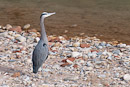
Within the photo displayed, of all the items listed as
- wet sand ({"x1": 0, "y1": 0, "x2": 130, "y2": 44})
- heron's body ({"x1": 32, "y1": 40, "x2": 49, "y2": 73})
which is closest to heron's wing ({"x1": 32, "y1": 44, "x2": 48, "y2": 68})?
heron's body ({"x1": 32, "y1": 40, "x2": 49, "y2": 73})

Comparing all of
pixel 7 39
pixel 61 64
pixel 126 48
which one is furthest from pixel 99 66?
pixel 7 39

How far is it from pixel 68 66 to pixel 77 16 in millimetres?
11011

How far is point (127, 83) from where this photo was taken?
711 centimetres

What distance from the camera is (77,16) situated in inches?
745

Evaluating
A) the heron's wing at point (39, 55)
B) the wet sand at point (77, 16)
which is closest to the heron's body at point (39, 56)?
the heron's wing at point (39, 55)

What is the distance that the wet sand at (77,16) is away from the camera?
49.9 feet

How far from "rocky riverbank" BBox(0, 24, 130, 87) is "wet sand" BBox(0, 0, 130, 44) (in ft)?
13.2

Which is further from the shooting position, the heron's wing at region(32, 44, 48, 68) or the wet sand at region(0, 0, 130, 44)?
the wet sand at region(0, 0, 130, 44)

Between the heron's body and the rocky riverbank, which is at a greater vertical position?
the heron's body

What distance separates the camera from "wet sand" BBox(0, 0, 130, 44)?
15.2m

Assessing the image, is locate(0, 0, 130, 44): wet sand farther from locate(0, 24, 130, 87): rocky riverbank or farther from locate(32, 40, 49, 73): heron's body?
locate(32, 40, 49, 73): heron's body

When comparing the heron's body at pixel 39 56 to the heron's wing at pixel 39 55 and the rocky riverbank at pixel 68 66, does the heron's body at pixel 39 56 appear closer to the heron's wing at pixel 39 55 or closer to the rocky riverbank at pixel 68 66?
the heron's wing at pixel 39 55

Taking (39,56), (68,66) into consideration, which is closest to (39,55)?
(39,56)

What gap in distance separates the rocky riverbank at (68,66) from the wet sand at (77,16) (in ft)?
13.2
